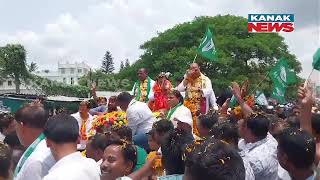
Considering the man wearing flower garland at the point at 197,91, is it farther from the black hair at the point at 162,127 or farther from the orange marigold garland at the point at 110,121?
the black hair at the point at 162,127

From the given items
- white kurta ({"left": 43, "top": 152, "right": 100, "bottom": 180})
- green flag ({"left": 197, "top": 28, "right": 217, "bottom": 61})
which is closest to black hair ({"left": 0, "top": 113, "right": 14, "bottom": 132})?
white kurta ({"left": 43, "top": 152, "right": 100, "bottom": 180})

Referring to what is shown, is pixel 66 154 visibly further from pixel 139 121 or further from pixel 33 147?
pixel 139 121

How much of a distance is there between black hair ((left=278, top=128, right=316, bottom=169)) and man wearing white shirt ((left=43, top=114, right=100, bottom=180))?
1.25 meters

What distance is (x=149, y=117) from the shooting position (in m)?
6.41

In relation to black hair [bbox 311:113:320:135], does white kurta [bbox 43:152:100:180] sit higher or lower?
lower

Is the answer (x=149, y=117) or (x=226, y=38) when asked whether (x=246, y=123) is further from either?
(x=226, y=38)

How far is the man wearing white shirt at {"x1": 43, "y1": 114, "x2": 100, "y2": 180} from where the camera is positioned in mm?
3055

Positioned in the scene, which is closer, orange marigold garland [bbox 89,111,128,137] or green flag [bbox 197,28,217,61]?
orange marigold garland [bbox 89,111,128,137]

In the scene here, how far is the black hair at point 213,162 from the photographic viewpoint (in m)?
2.04

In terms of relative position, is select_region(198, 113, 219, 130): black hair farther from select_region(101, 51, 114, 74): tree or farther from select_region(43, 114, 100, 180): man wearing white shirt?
select_region(101, 51, 114, 74): tree

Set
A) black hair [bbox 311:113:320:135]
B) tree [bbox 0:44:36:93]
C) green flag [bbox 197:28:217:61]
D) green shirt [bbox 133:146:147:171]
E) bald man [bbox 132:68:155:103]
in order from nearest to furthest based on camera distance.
→ green shirt [bbox 133:146:147:171] < black hair [bbox 311:113:320:135] < bald man [bbox 132:68:155:103] < green flag [bbox 197:28:217:61] < tree [bbox 0:44:36:93]

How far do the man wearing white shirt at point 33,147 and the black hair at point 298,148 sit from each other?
5.35 ft

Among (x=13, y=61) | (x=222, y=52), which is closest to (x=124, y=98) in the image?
(x=222, y=52)

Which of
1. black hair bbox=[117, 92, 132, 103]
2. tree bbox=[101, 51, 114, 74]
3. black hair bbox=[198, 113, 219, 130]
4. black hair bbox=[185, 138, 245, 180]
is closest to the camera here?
black hair bbox=[185, 138, 245, 180]
